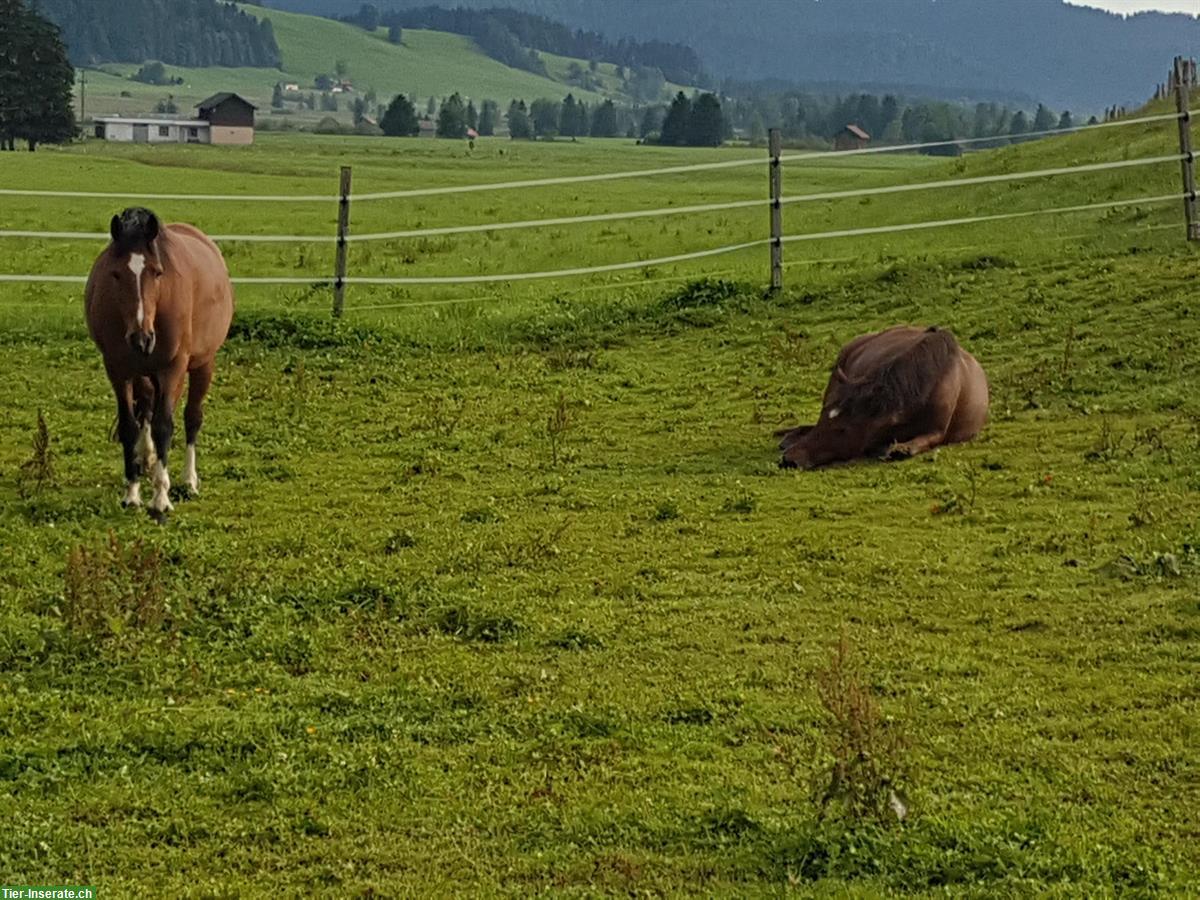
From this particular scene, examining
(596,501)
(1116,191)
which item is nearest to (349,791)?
(596,501)

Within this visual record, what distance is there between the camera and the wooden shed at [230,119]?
117188mm

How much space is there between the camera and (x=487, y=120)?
15962 cm

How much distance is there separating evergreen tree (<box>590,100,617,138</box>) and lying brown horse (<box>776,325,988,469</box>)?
14637 centimetres

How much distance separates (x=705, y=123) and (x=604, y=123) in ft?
134

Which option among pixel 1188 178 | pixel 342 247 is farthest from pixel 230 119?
pixel 1188 178

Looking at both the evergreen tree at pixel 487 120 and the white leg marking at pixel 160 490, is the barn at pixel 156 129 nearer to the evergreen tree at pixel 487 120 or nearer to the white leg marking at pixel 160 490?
the evergreen tree at pixel 487 120

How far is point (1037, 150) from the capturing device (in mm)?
28891

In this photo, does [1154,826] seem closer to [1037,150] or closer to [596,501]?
[596,501]

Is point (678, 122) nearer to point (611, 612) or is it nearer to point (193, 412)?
point (193, 412)

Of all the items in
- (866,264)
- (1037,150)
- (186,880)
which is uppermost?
(1037,150)

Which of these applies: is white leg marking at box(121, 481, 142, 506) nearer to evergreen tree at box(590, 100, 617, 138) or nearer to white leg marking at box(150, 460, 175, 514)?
white leg marking at box(150, 460, 175, 514)

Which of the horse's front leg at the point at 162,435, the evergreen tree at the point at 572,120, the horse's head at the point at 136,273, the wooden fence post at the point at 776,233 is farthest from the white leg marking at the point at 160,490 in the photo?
the evergreen tree at the point at 572,120

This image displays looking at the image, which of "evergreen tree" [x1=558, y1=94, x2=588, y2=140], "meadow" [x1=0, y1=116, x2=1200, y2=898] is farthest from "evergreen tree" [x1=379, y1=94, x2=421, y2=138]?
"meadow" [x1=0, y1=116, x2=1200, y2=898]

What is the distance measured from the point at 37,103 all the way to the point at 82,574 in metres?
66.8
